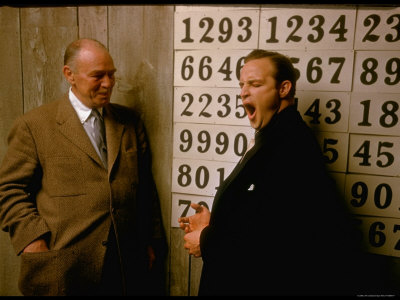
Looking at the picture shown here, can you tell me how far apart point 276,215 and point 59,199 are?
946mm

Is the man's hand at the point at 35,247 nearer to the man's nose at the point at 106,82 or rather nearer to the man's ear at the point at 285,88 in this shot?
the man's nose at the point at 106,82

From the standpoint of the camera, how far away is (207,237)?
1.20 metres

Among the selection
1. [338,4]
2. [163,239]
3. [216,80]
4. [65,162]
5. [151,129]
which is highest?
[338,4]

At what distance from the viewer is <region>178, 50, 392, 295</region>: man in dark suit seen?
1015mm

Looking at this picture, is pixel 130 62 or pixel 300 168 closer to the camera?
pixel 300 168

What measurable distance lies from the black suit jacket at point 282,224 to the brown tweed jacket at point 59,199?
54cm

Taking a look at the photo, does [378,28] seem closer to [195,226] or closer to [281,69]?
[281,69]

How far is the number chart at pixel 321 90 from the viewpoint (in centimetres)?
141

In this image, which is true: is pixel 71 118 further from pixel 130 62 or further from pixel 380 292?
pixel 380 292

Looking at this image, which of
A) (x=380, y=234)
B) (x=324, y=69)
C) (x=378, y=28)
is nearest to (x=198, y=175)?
(x=324, y=69)

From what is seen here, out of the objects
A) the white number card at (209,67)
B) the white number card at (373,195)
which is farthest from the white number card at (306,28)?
the white number card at (373,195)

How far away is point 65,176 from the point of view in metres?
1.37

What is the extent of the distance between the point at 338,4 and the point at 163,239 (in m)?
1.51

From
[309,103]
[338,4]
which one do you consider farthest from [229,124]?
[338,4]
